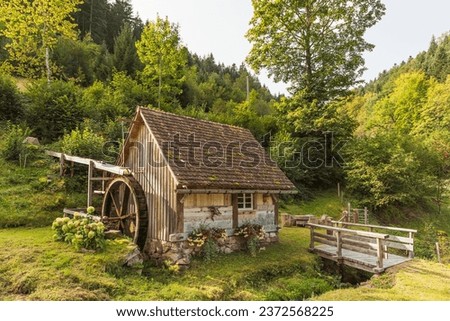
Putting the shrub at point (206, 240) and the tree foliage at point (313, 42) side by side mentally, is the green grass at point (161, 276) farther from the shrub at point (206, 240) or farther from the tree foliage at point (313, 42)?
the tree foliage at point (313, 42)

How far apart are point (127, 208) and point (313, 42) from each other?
19.2 metres

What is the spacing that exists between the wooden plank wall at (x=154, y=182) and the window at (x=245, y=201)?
9.55ft

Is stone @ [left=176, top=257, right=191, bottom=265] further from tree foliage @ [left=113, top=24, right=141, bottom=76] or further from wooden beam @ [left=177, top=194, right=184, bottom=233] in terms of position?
tree foliage @ [left=113, top=24, right=141, bottom=76]

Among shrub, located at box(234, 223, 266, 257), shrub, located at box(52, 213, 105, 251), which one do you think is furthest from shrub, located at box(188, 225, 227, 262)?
shrub, located at box(52, 213, 105, 251)

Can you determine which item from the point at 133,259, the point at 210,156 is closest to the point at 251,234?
the point at 210,156

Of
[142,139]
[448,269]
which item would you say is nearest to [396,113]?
[448,269]

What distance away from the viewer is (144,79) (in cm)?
2531

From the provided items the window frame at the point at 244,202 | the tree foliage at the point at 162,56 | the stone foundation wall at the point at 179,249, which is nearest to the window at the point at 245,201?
the window frame at the point at 244,202

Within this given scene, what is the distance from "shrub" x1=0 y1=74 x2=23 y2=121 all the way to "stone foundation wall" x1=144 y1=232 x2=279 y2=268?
44.8 ft

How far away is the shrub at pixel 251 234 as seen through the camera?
36.4 ft

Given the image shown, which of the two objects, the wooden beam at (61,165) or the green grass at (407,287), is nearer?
the green grass at (407,287)

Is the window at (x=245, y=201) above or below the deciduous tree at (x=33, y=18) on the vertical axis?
below

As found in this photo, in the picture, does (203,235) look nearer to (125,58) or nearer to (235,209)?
(235,209)

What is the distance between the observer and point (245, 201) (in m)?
11.9
